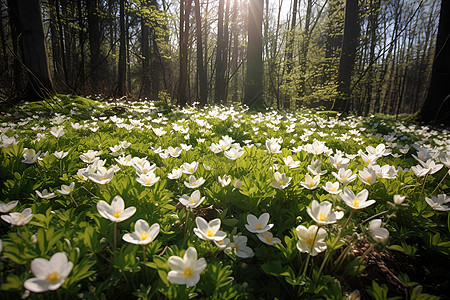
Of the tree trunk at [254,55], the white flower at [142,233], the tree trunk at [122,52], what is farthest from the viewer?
the tree trunk at [122,52]

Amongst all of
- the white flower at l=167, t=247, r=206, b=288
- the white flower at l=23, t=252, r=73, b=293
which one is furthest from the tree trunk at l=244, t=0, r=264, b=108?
the white flower at l=23, t=252, r=73, b=293

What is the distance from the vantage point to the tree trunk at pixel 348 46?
9305mm

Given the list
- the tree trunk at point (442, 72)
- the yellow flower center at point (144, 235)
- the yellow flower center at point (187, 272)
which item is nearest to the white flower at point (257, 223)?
the yellow flower center at point (187, 272)

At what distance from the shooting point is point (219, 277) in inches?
39.0

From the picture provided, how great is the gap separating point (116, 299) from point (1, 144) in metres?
2.39

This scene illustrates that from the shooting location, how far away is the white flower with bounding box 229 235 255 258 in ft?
3.74

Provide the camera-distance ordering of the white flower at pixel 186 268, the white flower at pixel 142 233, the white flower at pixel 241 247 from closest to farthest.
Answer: the white flower at pixel 186 268
the white flower at pixel 142 233
the white flower at pixel 241 247

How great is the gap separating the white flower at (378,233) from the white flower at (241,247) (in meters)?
0.58

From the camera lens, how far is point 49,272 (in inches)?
30.0

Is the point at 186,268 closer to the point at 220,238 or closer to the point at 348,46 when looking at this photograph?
the point at 220,238

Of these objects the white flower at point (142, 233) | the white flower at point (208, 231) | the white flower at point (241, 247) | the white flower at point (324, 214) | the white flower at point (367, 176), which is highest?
the white flower at point (367, 176)

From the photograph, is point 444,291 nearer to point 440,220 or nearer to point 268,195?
point 440,220

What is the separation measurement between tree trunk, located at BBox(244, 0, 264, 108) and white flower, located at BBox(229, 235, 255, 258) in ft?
32.5

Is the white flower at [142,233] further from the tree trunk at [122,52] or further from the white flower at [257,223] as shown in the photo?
the tree trunk at [122,52]
